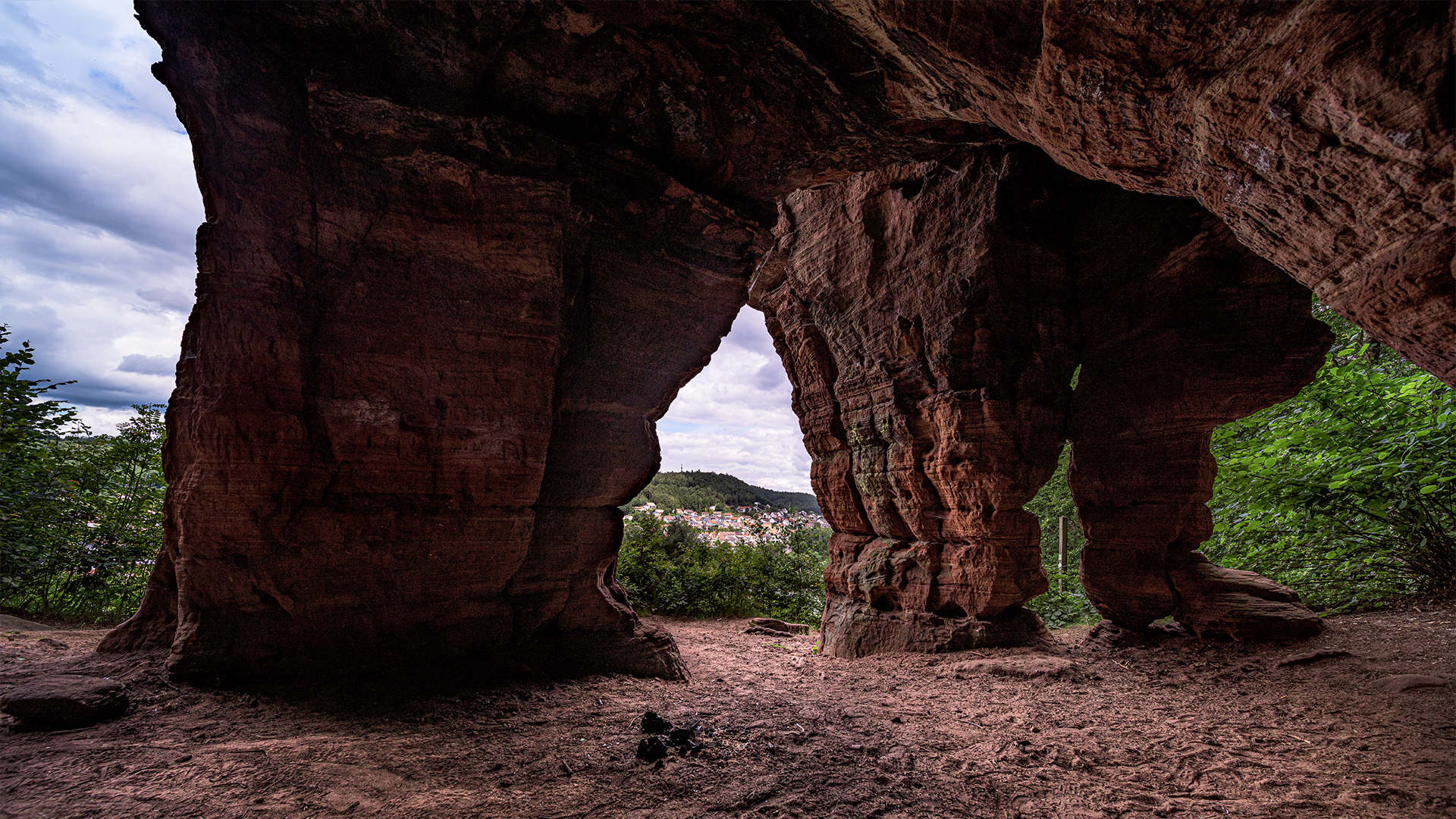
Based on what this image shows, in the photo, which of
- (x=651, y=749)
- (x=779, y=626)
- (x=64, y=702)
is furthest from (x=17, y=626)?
(x=779, y=626)

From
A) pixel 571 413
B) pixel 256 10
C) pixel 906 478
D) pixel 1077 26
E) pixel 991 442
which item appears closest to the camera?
pixel 1077 26

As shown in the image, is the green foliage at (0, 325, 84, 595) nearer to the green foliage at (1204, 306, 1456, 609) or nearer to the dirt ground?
the dirt ground

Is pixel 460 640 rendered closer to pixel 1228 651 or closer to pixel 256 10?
pixel 256 10

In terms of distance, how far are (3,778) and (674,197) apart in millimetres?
4832

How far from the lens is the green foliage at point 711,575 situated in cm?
1091

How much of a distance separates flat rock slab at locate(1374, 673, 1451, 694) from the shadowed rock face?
1639mm

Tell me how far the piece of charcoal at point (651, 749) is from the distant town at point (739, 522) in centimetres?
886

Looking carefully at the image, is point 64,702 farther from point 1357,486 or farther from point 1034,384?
point 1357,486

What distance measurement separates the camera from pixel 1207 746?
3.46 meters

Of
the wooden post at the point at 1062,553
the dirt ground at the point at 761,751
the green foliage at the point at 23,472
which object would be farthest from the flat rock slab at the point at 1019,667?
the green foliage at the point at 23,472

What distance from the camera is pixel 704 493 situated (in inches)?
952

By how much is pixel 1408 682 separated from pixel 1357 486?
10.4ft

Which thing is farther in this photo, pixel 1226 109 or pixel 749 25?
pixel 749 25

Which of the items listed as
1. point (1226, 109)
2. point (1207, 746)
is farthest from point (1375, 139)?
point (1207, 746)
